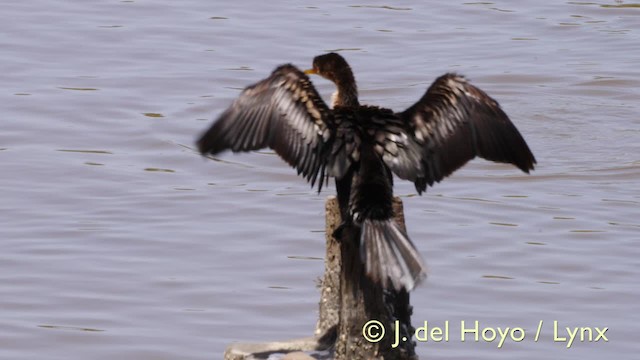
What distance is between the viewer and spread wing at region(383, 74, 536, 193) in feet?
19.2

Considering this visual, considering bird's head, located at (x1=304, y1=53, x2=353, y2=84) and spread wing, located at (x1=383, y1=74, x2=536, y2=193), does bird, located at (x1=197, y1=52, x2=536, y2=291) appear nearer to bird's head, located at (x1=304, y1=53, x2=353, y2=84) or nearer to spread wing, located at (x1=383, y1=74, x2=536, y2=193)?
spread wing, located at (x1=383, y1=74, x2=536, y2=193)

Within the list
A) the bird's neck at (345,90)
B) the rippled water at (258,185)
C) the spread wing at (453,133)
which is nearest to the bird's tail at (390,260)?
the spread wing at (453,133)

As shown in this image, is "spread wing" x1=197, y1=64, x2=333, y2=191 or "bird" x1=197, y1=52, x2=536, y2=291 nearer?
"bird" x1=197, y1=52, x2=536, y2=291

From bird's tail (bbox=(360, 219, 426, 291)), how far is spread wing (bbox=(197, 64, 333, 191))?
1.45 feet

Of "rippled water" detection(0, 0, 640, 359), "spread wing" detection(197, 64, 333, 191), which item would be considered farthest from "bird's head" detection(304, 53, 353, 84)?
"rippled water" detection(0, 0, 640, 359)

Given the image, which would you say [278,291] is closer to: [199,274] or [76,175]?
[199,274]

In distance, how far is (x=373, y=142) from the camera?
5656 millimetres

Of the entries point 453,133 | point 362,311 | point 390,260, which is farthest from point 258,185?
point 390,260

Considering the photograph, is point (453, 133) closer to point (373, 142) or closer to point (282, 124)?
point (373, 142)

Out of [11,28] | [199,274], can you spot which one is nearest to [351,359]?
[199,274]

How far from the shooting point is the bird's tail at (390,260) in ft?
17.5

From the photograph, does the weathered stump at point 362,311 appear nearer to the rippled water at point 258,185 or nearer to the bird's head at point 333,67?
the bird's head at point 333,67

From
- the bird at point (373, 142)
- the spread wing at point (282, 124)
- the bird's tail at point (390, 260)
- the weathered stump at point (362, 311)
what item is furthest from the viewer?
the spread wing at point (282, 124)

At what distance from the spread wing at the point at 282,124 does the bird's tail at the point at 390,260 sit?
0.44 meters
